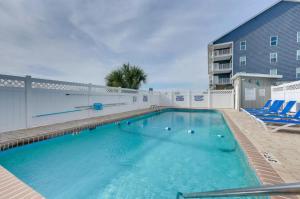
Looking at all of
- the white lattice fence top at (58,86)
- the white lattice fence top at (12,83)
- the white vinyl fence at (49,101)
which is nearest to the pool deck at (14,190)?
the white vinyl fence at (49,101)

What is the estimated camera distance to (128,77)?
21484mm

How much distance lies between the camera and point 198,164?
159 inches

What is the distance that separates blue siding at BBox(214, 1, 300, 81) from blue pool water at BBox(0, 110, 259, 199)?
67.5ft

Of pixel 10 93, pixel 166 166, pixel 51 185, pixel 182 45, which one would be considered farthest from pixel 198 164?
pixel 182 45

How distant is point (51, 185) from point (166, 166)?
8.52 feet

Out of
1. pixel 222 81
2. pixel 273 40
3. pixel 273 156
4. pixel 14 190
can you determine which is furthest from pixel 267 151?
pixel 222 81

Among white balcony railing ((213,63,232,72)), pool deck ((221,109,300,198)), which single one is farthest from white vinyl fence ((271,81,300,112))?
white balcony railing ((213,63,232,72))

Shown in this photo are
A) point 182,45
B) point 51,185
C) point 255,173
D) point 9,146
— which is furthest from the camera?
point 182,45

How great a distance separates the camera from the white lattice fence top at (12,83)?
5345mm

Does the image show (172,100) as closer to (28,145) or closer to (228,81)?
(228,81)

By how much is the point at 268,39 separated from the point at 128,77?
19.7 metres

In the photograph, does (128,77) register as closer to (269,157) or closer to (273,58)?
(269,157)

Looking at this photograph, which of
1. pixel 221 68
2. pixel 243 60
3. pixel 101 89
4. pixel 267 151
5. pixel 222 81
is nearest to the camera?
pixel 267 151

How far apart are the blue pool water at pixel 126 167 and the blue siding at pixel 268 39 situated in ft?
67.5
